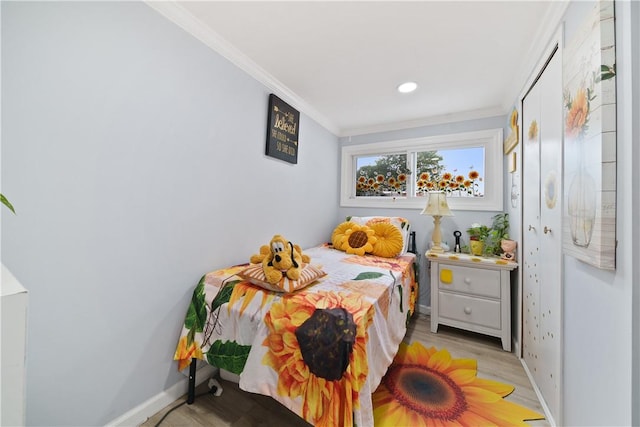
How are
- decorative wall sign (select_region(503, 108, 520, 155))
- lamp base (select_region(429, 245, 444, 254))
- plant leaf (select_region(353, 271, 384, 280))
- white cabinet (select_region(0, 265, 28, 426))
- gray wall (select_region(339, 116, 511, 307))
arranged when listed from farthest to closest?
gray wall (select_region(339, 116, 511, 307)) < lamp base (select_region(429, 245, 444, 254)) < decorative wall sign (select_region(503, 108, 520, 155)) < plant leaf (select_region(353, 271, 384, 280)) < white cabinet (select_region(0, 265, 28, 426))

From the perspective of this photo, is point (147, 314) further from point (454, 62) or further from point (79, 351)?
point (454, 62)

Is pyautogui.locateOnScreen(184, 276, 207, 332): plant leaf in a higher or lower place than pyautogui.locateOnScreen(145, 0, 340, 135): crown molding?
lower

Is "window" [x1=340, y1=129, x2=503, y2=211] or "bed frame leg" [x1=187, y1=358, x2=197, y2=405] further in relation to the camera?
"window" [x1=340, y1=129, x2=503, y2=211]

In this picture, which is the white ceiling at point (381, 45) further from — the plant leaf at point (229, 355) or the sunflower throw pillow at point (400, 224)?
the plant leaf at point (229, 355)

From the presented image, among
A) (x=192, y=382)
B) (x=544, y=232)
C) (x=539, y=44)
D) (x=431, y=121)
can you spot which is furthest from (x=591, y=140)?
(x=192, y=382)

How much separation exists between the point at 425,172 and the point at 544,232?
153 cm

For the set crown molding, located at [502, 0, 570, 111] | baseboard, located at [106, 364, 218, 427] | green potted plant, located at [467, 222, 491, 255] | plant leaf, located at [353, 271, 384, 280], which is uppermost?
crown molding, located at [502, 0, 570, 111]

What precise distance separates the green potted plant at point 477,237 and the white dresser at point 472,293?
0.42 ft

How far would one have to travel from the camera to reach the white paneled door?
4.18ft

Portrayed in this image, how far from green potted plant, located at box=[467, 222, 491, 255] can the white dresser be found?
129 millimetres

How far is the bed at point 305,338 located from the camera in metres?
0.96

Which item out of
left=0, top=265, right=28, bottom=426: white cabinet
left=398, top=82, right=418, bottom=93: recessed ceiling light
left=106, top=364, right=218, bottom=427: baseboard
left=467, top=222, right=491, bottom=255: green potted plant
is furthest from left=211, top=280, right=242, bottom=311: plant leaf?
left=467, top=222, right=491, bottom=255: green potted plant

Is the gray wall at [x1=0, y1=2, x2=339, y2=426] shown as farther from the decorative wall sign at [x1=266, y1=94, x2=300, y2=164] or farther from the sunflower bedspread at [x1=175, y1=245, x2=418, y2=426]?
the decorative wall sign at [x1=266, y1=94, x2=300, y2=164]

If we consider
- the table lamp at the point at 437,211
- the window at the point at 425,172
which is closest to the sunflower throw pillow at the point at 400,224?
the table lamp at the point at 437,211
